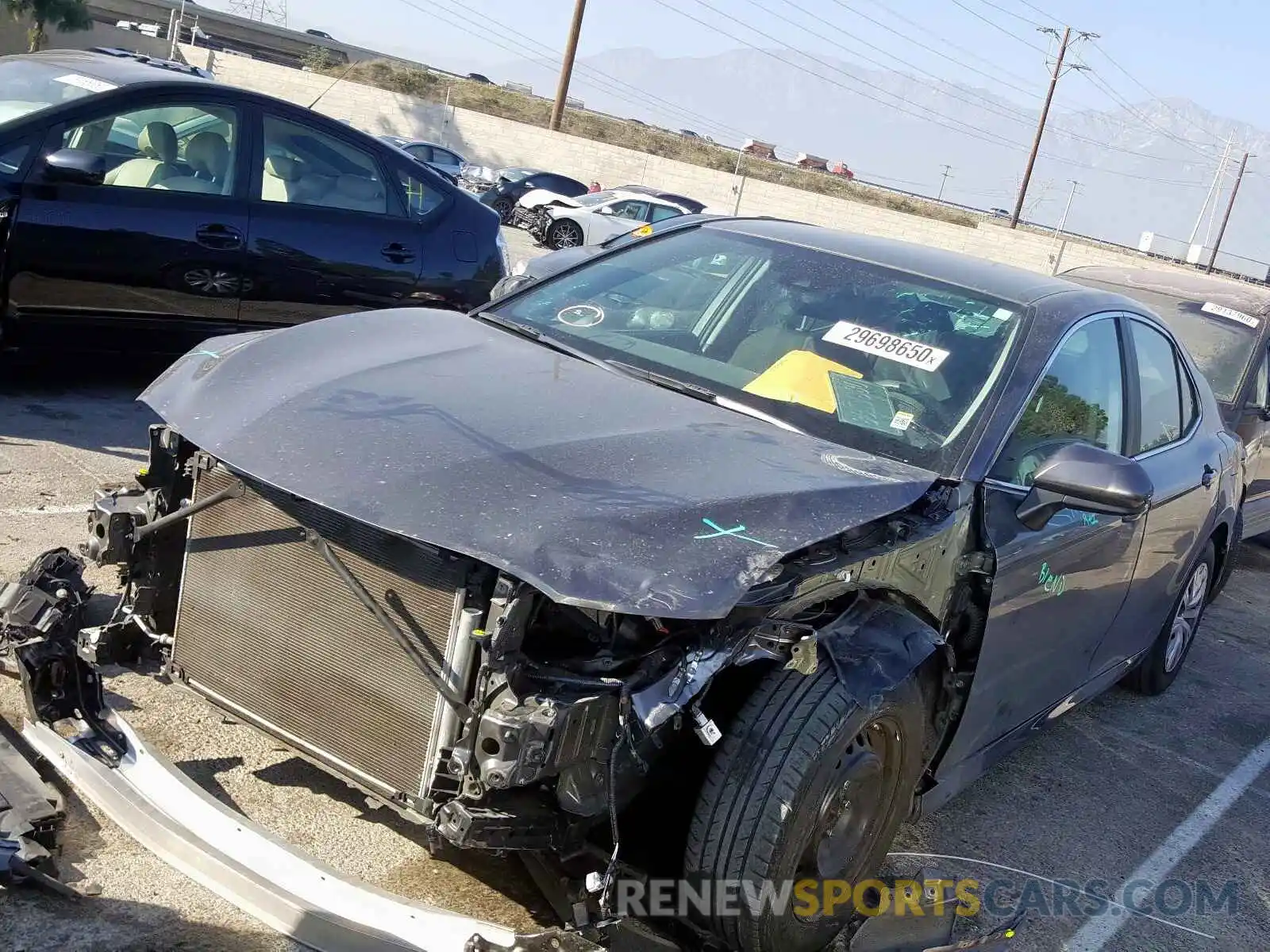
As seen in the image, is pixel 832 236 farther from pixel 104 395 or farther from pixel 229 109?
pixel 104 395

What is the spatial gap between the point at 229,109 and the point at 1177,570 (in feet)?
16.1

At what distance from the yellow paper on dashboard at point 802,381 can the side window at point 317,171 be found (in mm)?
3700

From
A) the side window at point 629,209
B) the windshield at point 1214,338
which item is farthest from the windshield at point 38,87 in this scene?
the side window at point 629,209

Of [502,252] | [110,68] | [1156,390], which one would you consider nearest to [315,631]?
[1156,390]

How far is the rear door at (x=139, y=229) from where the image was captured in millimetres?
5688

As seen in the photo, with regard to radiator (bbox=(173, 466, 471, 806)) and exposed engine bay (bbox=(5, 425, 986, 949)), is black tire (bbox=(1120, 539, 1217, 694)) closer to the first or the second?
exposed engine bay (bbox=(5, 425, 986, 949))

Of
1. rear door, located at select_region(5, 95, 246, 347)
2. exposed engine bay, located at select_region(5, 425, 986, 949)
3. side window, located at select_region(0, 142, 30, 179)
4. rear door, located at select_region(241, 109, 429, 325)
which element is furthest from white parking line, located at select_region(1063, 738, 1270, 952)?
side window, located at select_region(0, 142, 30, 179)

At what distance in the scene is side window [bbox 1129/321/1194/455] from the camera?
4492mm

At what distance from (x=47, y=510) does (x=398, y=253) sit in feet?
8.72

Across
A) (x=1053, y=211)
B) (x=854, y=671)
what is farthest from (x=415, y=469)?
(x=1053, y=211)

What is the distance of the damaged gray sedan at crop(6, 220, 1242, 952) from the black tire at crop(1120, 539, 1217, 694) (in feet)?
4.48

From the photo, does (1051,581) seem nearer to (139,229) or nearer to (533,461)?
(533,461)

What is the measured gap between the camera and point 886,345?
3748mm

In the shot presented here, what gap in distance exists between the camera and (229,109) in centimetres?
630
